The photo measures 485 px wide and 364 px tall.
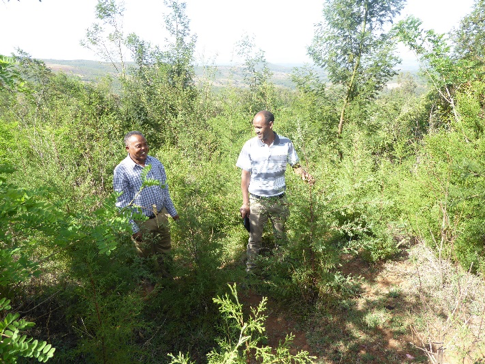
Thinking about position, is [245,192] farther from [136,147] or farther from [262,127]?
[136,147]

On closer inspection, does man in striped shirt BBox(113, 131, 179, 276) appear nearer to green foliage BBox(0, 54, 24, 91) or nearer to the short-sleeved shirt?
the short-sleeved shirt

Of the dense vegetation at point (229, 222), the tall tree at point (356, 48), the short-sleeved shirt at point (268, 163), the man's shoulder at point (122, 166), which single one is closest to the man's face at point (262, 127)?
the short-sleeved shirt at point (268, 163)

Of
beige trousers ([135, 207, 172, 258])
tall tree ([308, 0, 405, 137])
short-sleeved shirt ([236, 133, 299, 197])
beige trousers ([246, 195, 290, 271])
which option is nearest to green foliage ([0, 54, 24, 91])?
beige trousers ([135, 207, 172, 258])

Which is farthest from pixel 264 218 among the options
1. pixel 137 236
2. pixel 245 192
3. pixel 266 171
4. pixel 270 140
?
pixel 137 236

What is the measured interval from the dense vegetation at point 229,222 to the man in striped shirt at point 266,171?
0.24 meters

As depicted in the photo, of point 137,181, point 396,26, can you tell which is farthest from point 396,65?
point 137,181

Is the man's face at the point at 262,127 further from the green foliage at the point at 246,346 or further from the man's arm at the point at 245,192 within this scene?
the green foliage at the point at 246,346

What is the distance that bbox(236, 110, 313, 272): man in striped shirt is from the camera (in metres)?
3.02

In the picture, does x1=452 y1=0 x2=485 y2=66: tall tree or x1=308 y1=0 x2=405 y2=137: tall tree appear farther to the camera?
x1=452 y1=0 x2=485 y2=66: tall tree

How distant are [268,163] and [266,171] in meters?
0.10

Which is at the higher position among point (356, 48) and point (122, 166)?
point (356, 48)

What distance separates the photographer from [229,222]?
4988mm

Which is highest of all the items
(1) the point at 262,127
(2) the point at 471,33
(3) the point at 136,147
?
(2) the point at 471,33

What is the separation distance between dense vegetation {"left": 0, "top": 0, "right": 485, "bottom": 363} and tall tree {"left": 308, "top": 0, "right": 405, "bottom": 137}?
0.03 m
